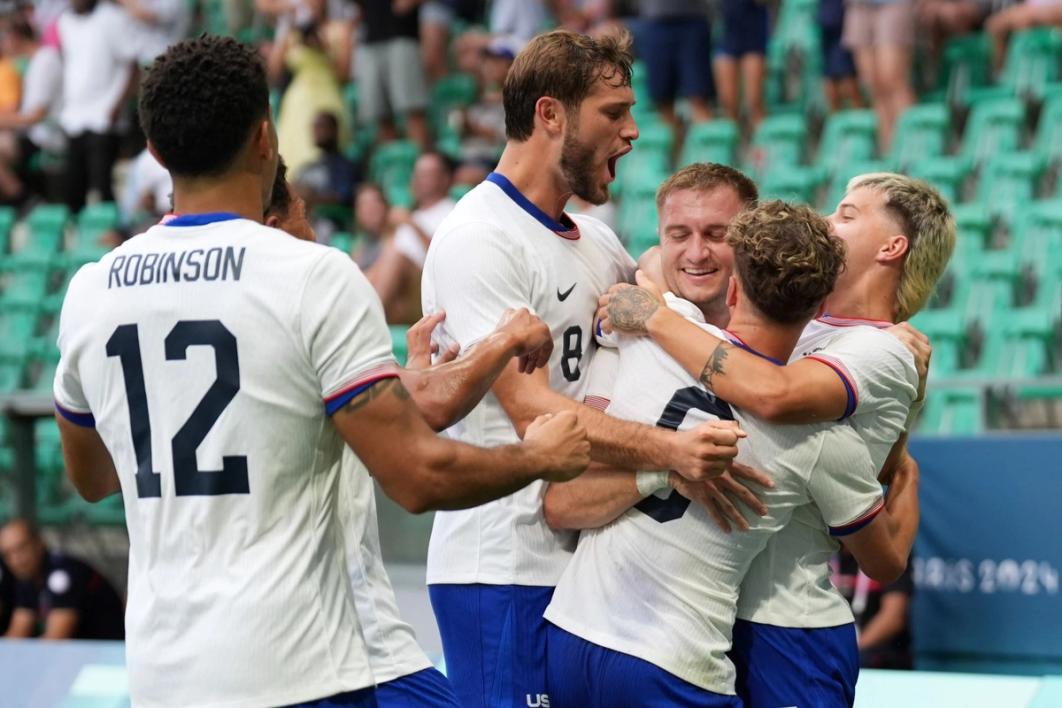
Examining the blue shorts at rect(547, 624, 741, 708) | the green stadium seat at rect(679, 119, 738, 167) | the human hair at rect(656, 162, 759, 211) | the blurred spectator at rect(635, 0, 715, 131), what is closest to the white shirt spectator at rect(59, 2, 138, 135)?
the blurred spectator at rect(635, 0, 715, 131)

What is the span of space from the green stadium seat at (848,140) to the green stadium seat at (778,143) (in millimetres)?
283

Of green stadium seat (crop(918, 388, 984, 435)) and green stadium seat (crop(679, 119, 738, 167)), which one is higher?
green stadium seat (crop(679, 119, 738, 167))

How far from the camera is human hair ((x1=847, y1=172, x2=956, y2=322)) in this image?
12.4 feet

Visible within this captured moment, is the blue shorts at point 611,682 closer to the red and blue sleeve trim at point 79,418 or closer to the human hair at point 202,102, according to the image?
the red and blue sleeve trim at point 79,418

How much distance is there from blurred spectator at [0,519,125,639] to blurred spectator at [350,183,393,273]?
288cm

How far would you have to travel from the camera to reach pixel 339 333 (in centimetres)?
267

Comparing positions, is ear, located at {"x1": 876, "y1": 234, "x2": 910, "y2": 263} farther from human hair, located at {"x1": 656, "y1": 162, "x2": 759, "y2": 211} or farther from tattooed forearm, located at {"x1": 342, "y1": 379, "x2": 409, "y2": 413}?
tattooed forearm, located at {"x1": 342, "y1": 379, "x2": 409, "y2": 413}

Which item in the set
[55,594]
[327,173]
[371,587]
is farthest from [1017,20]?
[371,587]

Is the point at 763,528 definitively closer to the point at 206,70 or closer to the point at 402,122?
the point at 206,70

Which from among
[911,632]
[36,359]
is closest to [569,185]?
[911,632]

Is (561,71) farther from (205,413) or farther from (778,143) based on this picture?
(778,143)

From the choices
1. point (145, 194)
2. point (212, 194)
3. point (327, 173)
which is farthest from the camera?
point (145, 194)

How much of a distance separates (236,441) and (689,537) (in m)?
1.15

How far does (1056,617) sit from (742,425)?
159 inches
